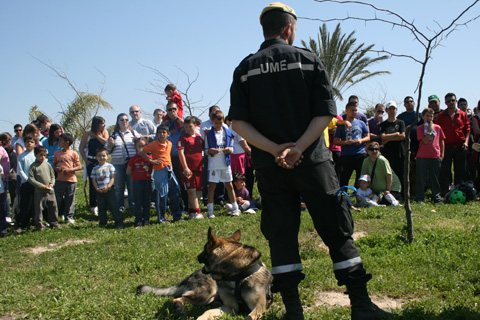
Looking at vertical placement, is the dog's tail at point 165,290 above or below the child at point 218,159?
below

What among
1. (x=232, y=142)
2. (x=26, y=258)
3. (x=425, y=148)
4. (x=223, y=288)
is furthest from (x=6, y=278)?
(x=425, y=148)

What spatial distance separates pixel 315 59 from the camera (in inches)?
133

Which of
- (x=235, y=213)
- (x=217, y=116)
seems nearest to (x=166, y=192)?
(x=235, y=213)

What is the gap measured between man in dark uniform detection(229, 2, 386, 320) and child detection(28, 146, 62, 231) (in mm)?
7143

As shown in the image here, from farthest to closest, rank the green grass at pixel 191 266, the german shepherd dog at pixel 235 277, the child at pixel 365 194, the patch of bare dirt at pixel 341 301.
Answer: the child at pixel 365 194, the green grass at pixel 191 266, the patch of bare dirt at pixel 341 301, the german shepherd dog at pixel 235 277

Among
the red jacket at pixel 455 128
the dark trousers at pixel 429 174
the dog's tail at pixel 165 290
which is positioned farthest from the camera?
the red jacket at pixel 455 128

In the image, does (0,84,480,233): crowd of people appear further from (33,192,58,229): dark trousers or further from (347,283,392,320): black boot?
(347,283,392,320): black boot

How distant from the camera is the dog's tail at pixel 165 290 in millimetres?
4641

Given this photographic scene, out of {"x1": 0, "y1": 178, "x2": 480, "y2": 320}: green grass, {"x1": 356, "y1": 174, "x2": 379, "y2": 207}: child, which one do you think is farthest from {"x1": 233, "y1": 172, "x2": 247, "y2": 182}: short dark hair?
{"x1": 356, "y1": 174, "x2": 379, "y2": 207}: child

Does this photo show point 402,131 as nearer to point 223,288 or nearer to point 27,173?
point 223,288

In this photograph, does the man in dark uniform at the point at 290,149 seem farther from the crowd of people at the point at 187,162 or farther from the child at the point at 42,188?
the child at the point at 42,188

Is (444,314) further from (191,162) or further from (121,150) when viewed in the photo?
(121,150)

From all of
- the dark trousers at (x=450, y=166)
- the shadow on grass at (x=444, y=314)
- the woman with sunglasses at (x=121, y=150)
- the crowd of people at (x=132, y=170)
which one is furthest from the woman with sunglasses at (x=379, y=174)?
the shadow on grass at (x=444, y=314)

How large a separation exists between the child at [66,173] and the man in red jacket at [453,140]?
8.60m
